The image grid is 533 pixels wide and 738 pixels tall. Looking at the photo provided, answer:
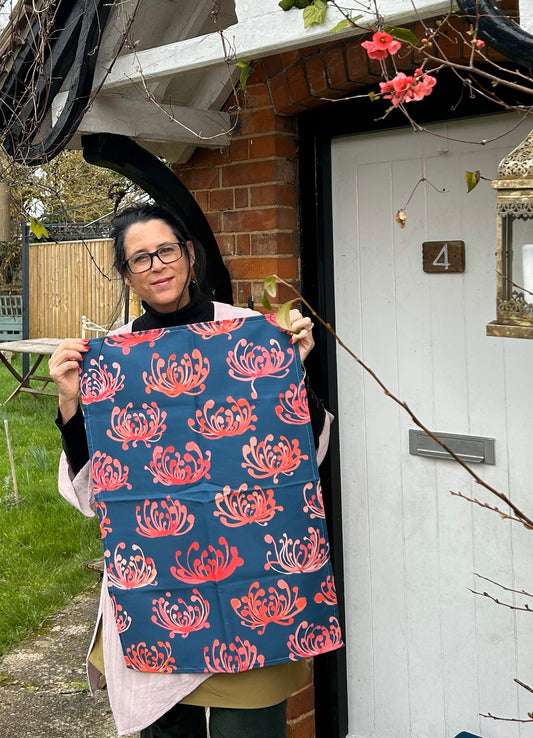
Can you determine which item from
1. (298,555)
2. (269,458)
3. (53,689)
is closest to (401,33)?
(269,458)

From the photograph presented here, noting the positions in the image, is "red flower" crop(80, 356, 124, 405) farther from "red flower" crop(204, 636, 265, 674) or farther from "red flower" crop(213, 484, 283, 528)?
"red flower" crop(204, 636, 265, 674)

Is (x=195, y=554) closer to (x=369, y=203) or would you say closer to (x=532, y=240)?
(x=532, y=240)

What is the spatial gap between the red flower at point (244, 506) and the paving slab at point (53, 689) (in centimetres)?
199

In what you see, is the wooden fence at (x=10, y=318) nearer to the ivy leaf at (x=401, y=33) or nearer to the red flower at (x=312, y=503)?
the red flower at (x=312, y=503)

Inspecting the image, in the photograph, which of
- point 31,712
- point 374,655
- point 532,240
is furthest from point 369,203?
point 31,712

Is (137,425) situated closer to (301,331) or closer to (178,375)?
(178,375)

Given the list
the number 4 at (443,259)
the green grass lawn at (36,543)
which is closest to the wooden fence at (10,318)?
the green grass lawn at (36,543)

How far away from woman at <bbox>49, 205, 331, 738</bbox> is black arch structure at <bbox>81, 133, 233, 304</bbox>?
39cm

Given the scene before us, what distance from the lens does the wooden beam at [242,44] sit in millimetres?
2069

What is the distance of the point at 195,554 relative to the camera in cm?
Result: 243

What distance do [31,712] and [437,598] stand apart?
2.11 metres

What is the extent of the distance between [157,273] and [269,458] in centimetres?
64

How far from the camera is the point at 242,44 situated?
2371 mm

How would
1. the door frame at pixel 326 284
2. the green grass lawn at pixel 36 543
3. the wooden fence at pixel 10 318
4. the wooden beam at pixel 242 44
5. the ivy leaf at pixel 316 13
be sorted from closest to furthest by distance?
the wooden beam at pixel 242 44 < the ivy leaf at pixel 316 13 < the door frame at pixel 326 284 < the green grass lawn at pixel 36 543 < the wooden fence at pixel 10 318
